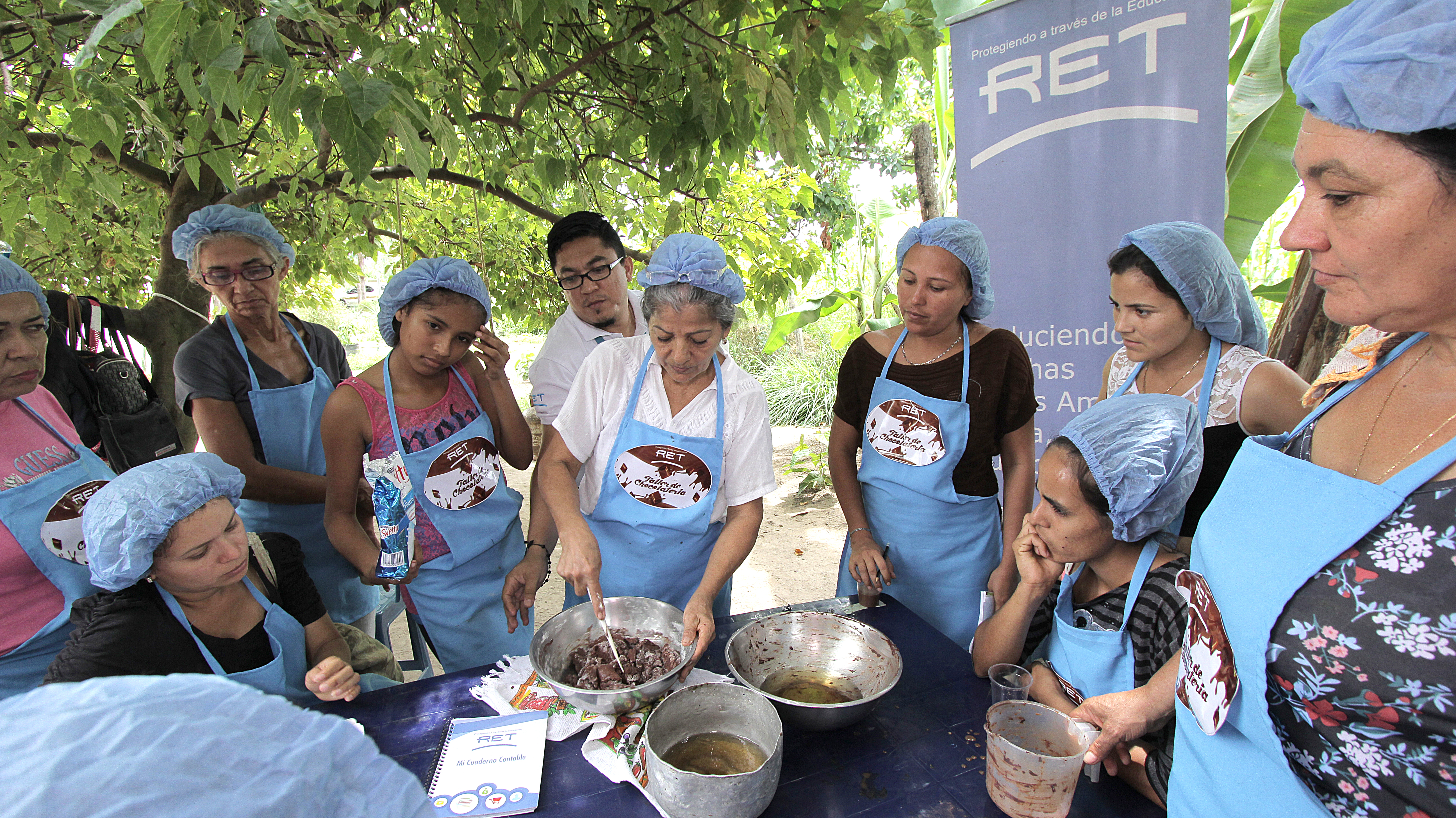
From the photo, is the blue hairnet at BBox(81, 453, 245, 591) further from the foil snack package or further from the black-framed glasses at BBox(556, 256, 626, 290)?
the black-framed glasses at BBox(556, 256, 626, 290)

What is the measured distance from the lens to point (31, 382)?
177 centimetres

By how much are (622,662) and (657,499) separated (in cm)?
52

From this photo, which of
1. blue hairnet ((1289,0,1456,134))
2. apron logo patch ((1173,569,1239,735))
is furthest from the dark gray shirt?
blue hairnet ((1289,0,1456,134))

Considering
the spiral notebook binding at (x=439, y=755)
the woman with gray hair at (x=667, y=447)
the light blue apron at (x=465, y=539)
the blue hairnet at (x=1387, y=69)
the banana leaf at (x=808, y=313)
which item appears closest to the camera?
the blue hairnet at (x=1387, y=69)

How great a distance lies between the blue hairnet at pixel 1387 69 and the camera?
0.68 m

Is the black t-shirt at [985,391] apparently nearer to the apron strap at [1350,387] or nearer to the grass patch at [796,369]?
the apron strap at [1350,387]

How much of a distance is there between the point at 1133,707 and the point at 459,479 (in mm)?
1920

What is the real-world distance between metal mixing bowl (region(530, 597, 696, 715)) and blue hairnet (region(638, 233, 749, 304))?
90 cm

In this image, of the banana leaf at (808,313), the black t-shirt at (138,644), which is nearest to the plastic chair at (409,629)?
the black t-shirt at (138,644)

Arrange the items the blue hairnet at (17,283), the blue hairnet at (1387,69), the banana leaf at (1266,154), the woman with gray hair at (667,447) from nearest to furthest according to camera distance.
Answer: the blue hairnet at (1387,69) → the blue hairnet at (17,283) → the woman with gray hair at (667,447) → the banana leaf at (1266,154)

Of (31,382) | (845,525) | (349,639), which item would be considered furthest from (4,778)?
(845,525)

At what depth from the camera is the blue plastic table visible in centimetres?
118

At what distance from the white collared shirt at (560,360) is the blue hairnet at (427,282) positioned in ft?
1.43

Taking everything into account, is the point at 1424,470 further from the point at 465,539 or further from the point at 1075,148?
the point at 1075,148
